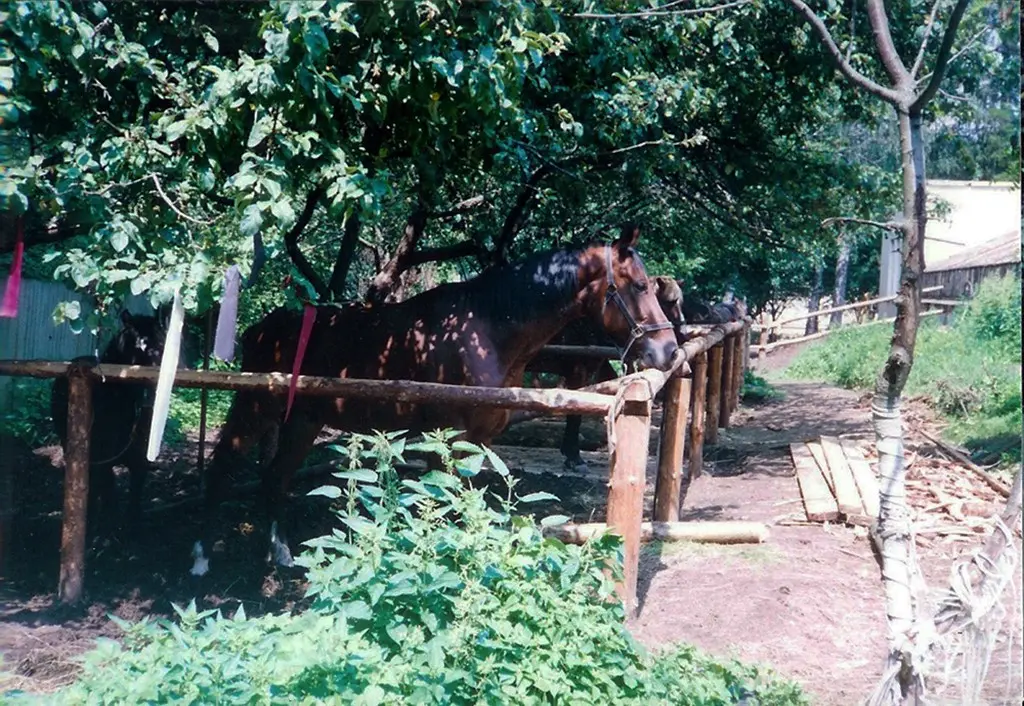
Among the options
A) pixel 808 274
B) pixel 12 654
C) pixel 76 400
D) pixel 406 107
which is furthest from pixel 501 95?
pixel 808 274

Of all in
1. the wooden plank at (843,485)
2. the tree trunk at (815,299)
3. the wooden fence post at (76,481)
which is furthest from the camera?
the tree trunk at (815,299)

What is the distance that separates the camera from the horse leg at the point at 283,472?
6.31 m

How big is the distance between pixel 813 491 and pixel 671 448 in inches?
80.1

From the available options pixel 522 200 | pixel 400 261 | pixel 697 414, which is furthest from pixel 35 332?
pixel 697 414

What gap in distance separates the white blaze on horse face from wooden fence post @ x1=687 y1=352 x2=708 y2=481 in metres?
4.56

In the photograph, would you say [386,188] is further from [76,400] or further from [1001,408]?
[1001,408]

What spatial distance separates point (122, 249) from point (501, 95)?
201cm

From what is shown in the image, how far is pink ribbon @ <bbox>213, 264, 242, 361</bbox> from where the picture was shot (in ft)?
13.3

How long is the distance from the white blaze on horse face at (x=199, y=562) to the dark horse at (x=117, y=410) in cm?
89

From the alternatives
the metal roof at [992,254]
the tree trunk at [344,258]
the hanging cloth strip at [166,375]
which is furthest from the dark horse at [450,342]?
the hanging cloth strip at [166,375]

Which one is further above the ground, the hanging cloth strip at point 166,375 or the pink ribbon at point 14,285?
the pink ribbon at point 14,285

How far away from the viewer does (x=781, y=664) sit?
4527mm

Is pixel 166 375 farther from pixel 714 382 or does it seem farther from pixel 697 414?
pixel 714 382

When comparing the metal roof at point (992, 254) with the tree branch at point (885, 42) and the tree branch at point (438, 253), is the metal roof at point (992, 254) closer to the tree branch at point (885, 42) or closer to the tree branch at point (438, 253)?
the tree branch at point (885, 42)
